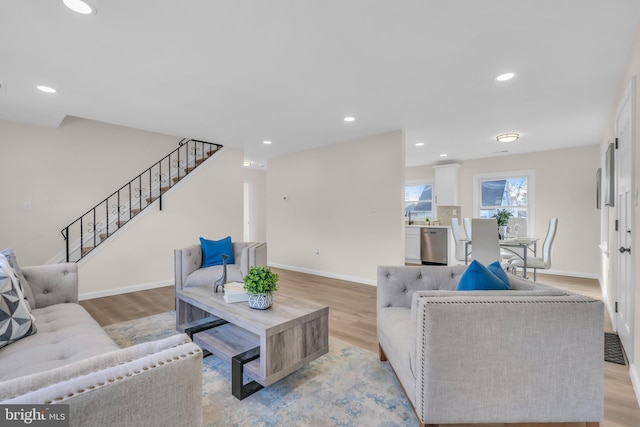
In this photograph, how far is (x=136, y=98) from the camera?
3.36m

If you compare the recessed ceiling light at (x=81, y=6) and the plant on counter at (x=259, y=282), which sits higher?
A: the recessed ceiling light at (x=81, y=6)

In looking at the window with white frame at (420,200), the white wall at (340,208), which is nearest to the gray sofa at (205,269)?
the white wall at (340,208)

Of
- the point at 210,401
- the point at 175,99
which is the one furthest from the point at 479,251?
the point at 175,99

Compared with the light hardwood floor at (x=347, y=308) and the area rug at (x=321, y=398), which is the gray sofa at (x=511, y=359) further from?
the light hardwood floor at (x=347, y=308)

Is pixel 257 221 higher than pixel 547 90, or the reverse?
pixel 547 90

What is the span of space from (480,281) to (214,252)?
317cm

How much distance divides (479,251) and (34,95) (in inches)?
218

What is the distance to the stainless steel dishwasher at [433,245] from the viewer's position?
680cm

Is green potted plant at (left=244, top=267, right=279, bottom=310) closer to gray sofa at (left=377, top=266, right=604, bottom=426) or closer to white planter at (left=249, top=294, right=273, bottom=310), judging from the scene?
white planter at (left=249, top=294, right=273, bottom=310)

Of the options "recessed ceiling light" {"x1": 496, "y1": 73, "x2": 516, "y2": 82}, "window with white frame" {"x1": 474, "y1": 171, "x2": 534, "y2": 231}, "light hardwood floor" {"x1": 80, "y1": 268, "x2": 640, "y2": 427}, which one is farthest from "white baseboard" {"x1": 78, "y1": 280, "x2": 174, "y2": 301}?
"window with white frame" {"x1": 474, "y1": 171, "x2": 534, "y2": 231}

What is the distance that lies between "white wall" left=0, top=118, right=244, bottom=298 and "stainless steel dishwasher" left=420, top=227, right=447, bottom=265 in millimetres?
4419

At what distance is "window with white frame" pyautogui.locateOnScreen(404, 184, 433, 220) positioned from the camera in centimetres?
773

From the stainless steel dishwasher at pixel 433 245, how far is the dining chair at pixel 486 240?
2.59m

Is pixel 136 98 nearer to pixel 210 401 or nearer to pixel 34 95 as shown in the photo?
pixel 34 95
